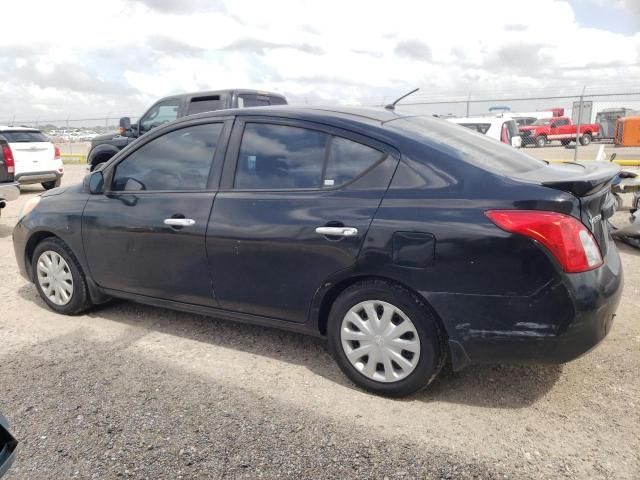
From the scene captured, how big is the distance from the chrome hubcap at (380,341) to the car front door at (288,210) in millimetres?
292

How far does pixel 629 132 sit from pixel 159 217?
26.8m

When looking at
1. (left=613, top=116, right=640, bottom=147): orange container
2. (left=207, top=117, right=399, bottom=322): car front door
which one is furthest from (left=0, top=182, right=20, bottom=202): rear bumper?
(left=613, top=116, right=640, bottom=147): orange container

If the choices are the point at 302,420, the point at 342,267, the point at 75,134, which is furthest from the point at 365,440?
the point at 75,134

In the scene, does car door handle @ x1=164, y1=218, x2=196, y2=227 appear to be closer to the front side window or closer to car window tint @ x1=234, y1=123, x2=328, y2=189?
car window tint @ x1=234, y1=123, x2=328, y2=189

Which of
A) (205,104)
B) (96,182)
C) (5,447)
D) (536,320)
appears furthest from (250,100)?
(5,447)

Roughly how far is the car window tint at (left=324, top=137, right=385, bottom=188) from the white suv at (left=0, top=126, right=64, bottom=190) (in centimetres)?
1082

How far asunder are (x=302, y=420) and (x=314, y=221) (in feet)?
3.65

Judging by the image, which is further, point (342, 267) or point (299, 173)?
point (299, 173)

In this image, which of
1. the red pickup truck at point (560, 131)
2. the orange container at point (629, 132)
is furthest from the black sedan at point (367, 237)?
the red pickup truck at point (560, 131)

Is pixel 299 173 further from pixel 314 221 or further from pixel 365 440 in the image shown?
pixel 365 440

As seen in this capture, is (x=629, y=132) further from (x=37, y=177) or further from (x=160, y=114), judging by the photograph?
(x=37, y=177)

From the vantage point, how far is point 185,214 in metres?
3.73

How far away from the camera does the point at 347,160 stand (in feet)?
10.7

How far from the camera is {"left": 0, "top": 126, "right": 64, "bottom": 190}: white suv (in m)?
12.1
